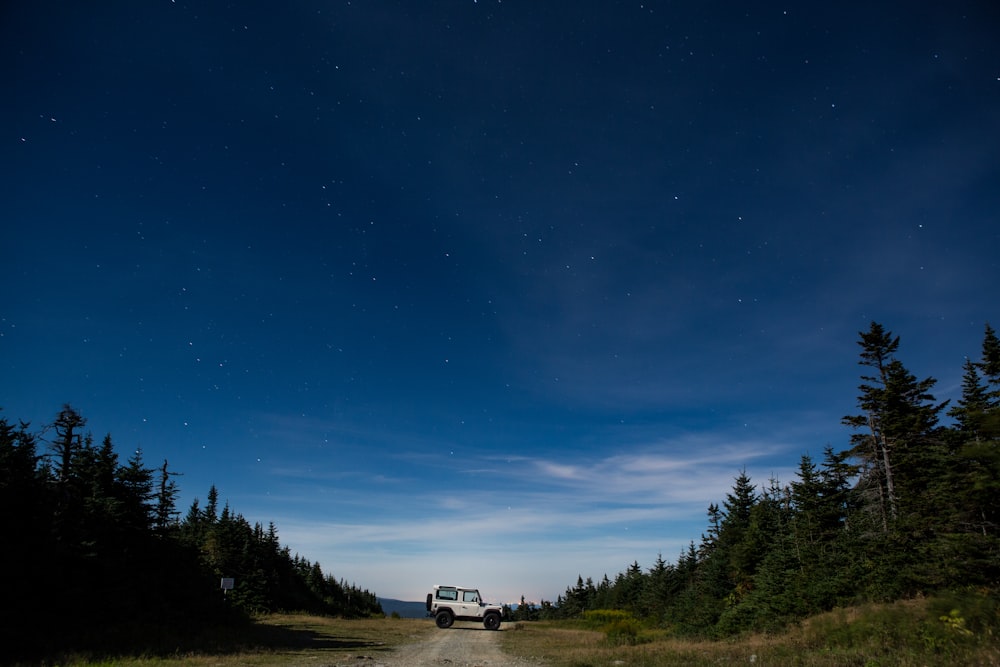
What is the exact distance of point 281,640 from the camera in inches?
918

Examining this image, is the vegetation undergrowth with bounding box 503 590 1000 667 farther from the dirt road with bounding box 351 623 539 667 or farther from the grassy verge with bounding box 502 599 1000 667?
the dirt road with bounding box 351 623 539 667

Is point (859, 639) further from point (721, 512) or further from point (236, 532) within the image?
point (236, 532)

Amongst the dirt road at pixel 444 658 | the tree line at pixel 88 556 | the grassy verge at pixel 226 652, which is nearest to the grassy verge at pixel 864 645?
the dirt road at pixel 444 658

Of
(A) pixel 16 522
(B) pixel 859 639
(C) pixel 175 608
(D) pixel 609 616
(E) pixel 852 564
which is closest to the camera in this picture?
(B) pixel 859 639

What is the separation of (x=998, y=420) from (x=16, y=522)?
3513cm

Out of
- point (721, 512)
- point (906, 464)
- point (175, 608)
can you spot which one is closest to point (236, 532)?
point (175, 608)

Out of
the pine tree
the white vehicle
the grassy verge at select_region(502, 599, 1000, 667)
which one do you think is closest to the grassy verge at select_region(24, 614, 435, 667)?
the grassy verge at select_region(502, 599, 1000, 667)

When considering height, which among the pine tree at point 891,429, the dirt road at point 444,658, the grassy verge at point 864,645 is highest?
the pine tree at point 891,429

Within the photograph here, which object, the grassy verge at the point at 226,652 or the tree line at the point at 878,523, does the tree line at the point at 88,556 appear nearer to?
the grassy verge at the point at 226,652

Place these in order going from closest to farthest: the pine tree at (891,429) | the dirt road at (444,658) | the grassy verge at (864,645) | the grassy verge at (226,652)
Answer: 1. the grassy verge at (864,645)
2. the grassy verge at (226,652)
3. the dirt road at (444,658)
4. the pine tree at (891,429)

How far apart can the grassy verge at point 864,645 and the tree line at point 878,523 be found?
189 cm

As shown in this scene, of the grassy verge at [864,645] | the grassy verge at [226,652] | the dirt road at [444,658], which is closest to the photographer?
the grassy verge at [864,645]

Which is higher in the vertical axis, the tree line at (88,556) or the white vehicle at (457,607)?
the tree line at (88,556)

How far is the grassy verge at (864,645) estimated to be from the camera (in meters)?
11.8
